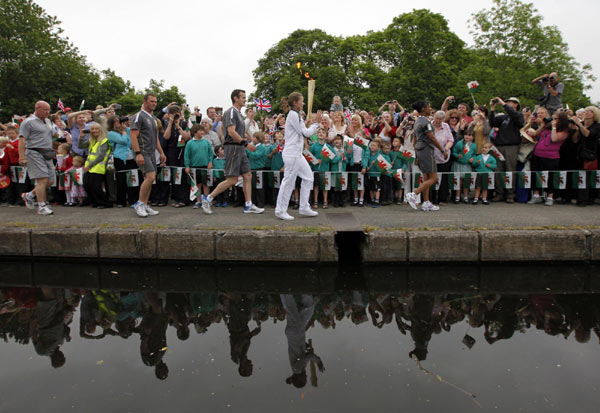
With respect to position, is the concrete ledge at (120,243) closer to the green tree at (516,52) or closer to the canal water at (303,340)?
the canal water at (303,340)

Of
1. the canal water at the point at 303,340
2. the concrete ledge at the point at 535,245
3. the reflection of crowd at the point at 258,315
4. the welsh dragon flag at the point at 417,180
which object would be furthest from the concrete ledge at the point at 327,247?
the welsh dragon flag at the point at 417,180

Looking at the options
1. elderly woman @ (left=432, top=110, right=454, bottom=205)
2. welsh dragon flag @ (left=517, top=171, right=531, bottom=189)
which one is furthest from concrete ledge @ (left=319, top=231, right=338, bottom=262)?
welsh dragon flag @ (left=517, top=171, right=531, bottom=189)

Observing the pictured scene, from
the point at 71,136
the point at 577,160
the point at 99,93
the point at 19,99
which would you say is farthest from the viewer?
the point at 99,93

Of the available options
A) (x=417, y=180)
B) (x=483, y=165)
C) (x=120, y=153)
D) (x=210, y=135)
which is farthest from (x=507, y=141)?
(x=120, y=153)

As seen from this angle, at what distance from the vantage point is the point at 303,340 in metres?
3.57

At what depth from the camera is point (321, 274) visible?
210 inches

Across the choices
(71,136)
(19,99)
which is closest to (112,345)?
(71,136)

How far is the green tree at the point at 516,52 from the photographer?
25.5 m

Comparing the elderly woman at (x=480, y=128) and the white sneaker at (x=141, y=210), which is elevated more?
the elderly woman at (x=480, y=128)

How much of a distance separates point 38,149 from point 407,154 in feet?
22.8

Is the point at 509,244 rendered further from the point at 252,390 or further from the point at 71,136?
the point at 71,136

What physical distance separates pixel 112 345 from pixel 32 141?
5432mm

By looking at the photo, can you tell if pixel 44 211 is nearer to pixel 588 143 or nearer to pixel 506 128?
pixel 506 128

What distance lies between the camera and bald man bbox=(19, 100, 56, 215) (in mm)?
7320
